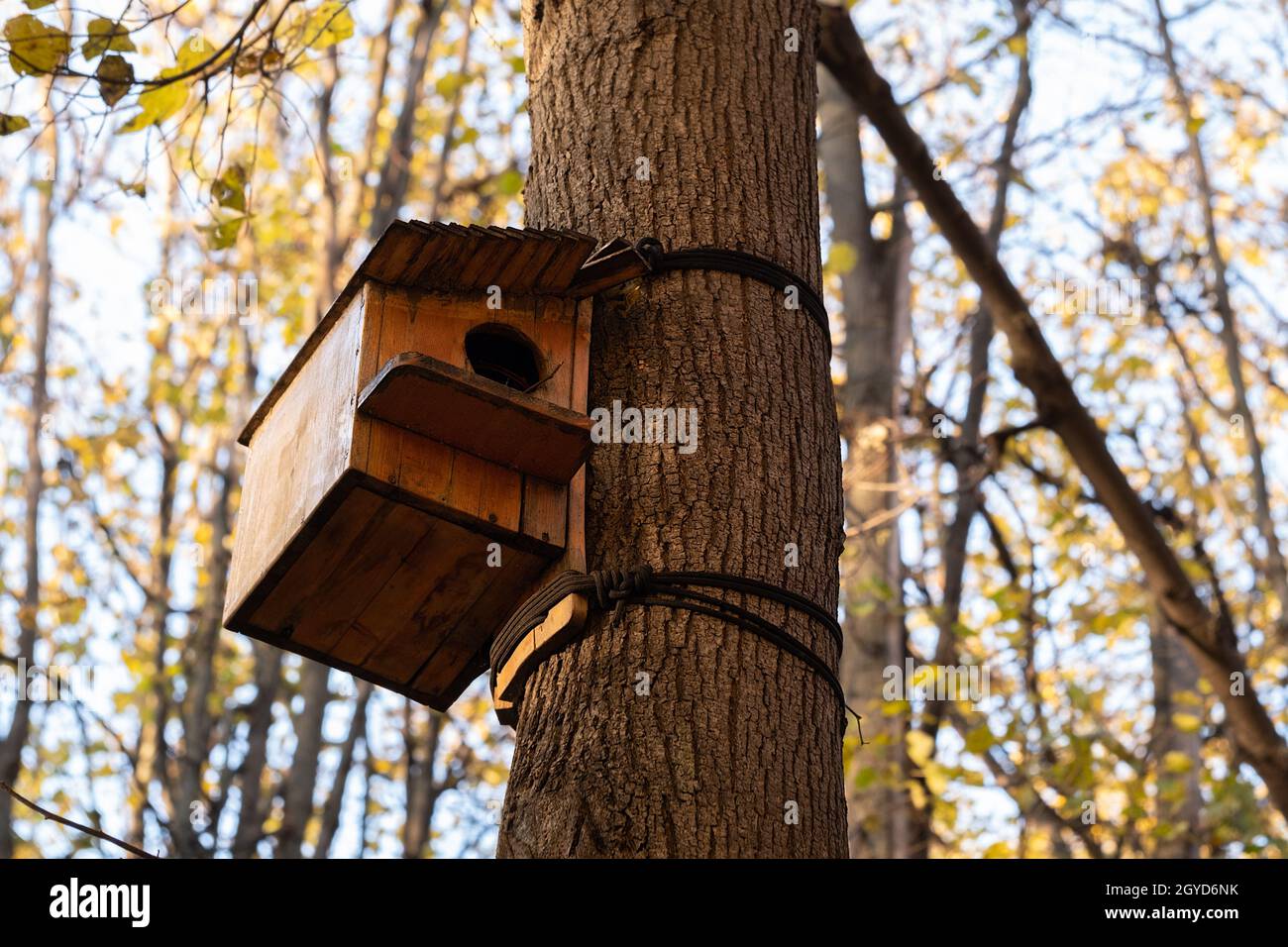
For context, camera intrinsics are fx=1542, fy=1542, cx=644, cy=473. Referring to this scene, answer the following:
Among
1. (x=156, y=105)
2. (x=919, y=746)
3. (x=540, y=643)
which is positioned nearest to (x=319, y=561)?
(x=540, y=643)

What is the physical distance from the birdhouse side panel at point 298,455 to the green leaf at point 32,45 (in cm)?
93

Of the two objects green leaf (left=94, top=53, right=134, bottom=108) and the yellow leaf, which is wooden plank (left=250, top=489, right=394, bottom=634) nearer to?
green leaf (left=94, top=53, right=134, bottom=108)

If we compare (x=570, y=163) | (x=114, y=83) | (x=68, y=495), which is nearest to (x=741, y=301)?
(x=570, y=163)

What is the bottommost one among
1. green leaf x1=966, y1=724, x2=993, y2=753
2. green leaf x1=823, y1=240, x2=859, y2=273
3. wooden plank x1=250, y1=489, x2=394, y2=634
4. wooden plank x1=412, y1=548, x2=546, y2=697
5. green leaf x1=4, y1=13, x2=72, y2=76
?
wooden plank x1=412, y1=548, x2=546, y2=697

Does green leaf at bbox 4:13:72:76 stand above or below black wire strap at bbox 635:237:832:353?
above

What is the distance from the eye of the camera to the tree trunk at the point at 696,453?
2117 millimetres

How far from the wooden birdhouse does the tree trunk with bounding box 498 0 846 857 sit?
99 millimetres

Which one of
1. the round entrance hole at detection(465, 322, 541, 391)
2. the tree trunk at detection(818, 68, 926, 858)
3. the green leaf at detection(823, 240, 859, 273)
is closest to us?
the round entrance hole at detection(465, 322, 541, 391)

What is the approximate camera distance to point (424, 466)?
2.58 m

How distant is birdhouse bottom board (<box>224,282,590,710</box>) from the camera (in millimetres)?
2531

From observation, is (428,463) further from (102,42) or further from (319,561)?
(102,42)

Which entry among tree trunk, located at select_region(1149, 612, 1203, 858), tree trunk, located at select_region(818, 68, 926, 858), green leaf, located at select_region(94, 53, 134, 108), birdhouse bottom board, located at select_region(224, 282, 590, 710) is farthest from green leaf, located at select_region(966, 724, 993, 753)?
green leaf, located at select_region(94, 53, 134, 108)
